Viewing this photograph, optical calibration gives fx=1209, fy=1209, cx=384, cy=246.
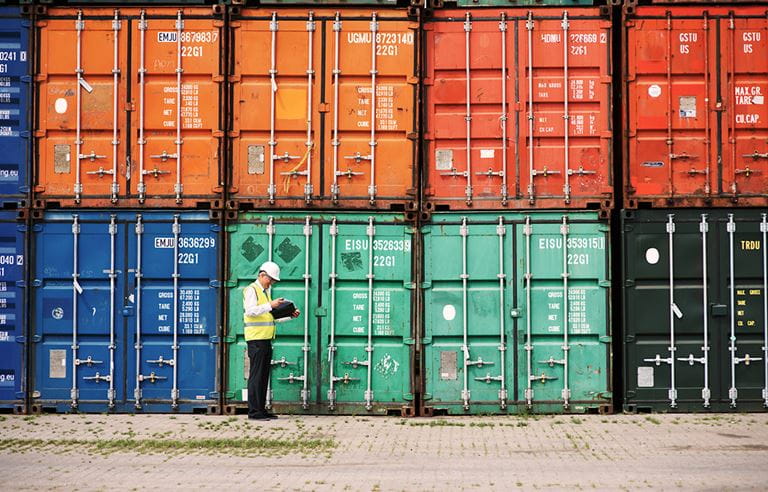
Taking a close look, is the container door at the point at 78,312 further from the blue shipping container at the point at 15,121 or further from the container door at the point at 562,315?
the container door at the point at 562,315

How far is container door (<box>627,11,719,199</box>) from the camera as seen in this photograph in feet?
53.7

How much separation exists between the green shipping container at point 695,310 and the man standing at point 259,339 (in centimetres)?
465

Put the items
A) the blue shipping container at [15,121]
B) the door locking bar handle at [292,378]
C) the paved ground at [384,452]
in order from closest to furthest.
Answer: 1. the paved ground at [384,452]
2. the door locking bar handle at [292,378]
3. the blue shipping container at [15,121]

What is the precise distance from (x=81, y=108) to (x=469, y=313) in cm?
600

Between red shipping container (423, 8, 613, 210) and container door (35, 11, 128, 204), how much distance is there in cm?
426

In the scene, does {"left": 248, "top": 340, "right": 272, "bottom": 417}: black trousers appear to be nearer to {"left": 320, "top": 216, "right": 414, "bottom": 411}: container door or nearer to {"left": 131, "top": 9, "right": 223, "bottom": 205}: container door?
{"left": 320, "top": 216, "right": 414, "bottom": 411}: container door

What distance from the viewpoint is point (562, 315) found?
53.1ft

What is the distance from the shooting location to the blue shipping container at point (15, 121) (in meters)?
16.6

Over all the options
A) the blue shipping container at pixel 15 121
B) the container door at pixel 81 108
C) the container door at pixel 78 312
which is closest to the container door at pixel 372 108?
the container door at pixel 81 108

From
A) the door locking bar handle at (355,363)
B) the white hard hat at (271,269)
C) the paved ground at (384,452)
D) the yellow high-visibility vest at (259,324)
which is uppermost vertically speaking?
the white hard hat at (271,269)

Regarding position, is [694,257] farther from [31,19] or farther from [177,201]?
[31,19]

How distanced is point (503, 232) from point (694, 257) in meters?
2.59

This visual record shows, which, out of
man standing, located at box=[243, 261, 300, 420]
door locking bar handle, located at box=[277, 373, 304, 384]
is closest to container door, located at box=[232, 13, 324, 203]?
man standing, located at box=[243, 261, 300, 420]

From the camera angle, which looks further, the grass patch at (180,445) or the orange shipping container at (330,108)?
the orange shipping container at (330,108)
